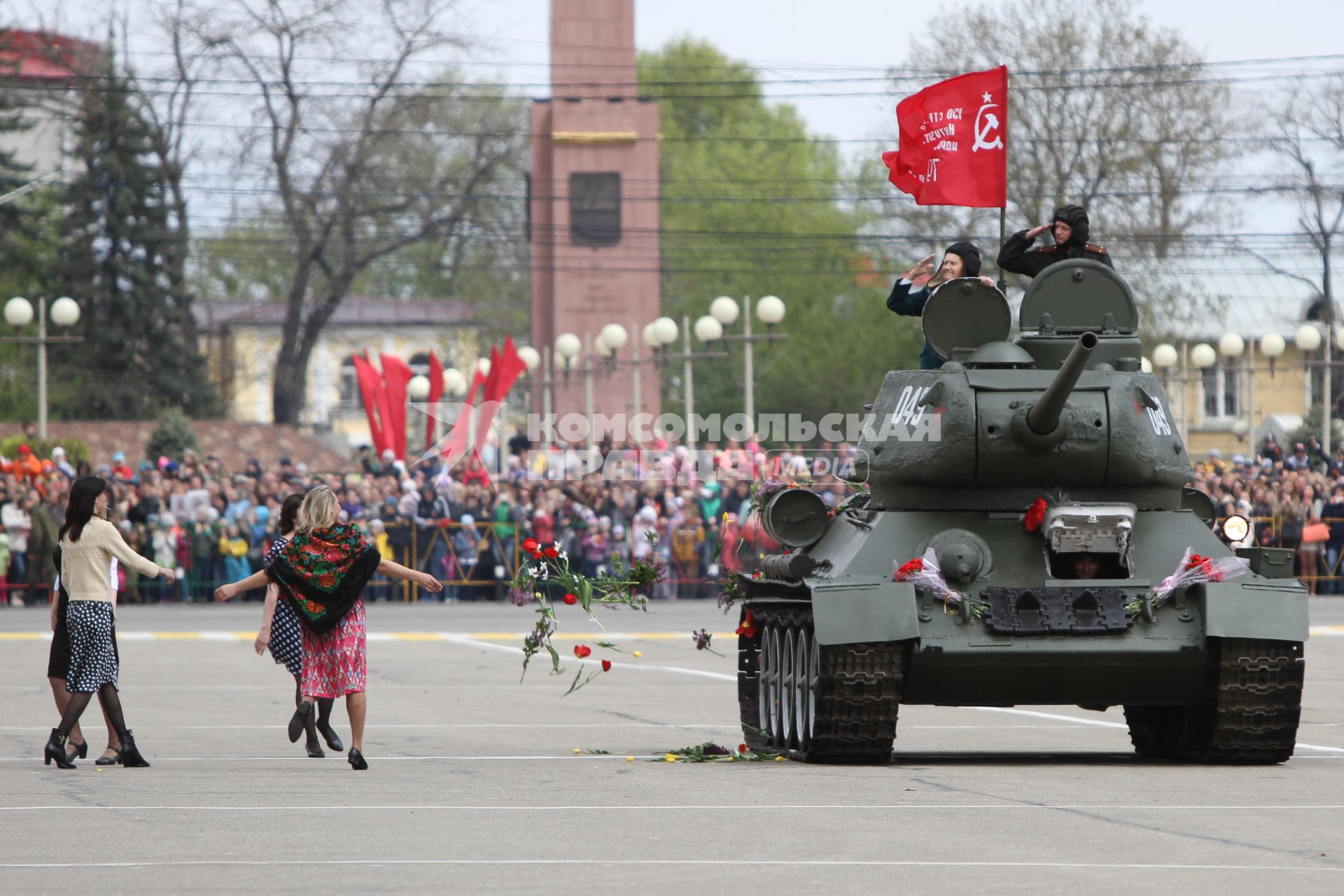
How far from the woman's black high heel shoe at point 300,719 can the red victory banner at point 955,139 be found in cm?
581

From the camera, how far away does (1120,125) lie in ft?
182

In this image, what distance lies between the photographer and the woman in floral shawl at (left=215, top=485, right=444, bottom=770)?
13.1 m

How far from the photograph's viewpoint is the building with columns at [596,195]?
5194 cm

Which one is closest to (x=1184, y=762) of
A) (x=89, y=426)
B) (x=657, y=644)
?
(x=657, y=644)

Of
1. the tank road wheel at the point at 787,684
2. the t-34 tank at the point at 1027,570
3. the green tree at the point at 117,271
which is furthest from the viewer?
the green tree at the point at 117,271

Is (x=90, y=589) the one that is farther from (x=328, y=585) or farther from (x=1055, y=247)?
(x=1055, y=247)

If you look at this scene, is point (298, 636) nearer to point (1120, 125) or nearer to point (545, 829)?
point (545, 829)

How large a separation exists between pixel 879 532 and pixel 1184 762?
2.22 meters

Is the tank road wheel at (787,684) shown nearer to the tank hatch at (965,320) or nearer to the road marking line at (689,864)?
the tank hatch at (965,320)

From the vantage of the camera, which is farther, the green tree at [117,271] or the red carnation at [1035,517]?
the green tree at [117,271]

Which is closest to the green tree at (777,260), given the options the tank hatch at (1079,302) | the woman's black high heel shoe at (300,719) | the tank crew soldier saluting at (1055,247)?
the tank crew soldier saluting at (1055,247)

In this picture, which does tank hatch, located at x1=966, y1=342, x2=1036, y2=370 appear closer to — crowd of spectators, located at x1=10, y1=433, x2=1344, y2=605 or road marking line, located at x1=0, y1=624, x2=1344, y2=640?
road marking line, located at x1=0, y1=624, x2=1344, y2=640

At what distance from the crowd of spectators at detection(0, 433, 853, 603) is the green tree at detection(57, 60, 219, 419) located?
1895 cm

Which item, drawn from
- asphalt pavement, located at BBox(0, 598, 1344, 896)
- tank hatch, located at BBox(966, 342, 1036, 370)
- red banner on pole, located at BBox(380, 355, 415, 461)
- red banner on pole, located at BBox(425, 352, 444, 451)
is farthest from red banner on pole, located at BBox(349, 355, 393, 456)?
tank hatch, located at BBox(966, 342, 1036, 370)
